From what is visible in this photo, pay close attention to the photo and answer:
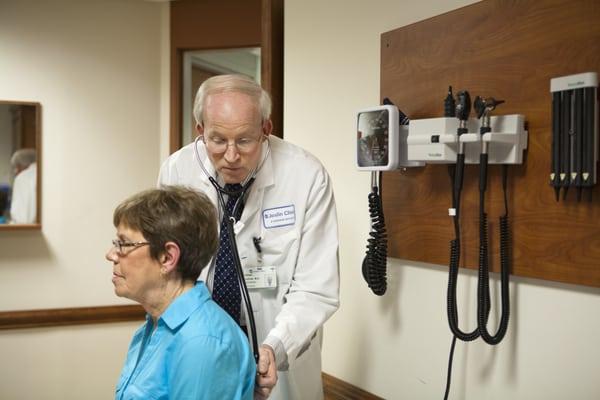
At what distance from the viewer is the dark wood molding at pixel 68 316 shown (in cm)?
326

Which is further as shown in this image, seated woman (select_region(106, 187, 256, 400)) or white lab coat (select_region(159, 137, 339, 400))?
white lab coat (select_region(159, 137, 339, 400))

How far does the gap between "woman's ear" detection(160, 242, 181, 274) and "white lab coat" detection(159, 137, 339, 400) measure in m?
0.41

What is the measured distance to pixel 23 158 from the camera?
325 cm

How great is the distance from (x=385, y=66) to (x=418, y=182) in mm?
396

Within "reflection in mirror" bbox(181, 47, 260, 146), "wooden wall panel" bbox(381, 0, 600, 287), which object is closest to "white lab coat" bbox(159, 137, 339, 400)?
"wooden wall panel" bbox(381, 0, 600, 287)

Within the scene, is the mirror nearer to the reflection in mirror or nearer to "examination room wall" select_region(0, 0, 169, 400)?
"examination room wall" select_region(0, 0, 169, 400)

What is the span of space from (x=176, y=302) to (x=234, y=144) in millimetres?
490

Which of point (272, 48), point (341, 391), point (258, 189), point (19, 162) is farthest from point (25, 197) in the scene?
point (341, 391)

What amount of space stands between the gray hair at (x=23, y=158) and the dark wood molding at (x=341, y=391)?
86.9 inches

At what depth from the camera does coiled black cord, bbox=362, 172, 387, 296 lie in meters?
1.69

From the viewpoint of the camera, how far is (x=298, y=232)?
163cm

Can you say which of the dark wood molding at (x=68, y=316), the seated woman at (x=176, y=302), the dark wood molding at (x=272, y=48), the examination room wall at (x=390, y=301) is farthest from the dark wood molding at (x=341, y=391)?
the dark wood molding at (x=68, y=316)

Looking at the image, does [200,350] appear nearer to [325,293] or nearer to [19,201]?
[325,293]

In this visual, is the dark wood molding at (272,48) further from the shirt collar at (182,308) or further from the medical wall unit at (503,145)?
the shirt collar at (182,308)
